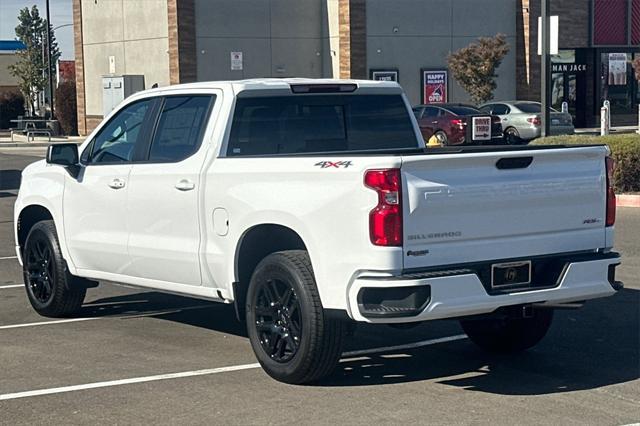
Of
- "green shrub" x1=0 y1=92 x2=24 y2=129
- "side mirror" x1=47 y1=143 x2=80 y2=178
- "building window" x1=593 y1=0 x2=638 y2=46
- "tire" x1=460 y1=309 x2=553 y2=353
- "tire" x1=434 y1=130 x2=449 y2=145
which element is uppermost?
"building window" x1=593 y1=0 x2=638 y2=46

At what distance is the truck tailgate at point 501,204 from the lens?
21.5 ft

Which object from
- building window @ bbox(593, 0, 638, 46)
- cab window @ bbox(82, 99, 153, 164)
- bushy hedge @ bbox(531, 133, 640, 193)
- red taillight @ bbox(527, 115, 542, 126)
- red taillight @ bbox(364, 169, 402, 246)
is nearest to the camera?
red taillight @ bbox(364, 169, 402, 246)

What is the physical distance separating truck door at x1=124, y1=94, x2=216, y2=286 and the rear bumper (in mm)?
1767

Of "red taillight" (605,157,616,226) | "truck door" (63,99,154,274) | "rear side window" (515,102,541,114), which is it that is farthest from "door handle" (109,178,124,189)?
"rear side window" (515,102,541,114)

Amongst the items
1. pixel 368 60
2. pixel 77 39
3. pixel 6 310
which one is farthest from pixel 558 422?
pixel 77 39

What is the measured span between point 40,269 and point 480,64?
3413 cm

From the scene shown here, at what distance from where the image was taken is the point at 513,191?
6922 mm

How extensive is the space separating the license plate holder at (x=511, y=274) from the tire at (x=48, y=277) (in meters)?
4.13

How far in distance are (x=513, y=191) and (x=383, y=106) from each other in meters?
1.97

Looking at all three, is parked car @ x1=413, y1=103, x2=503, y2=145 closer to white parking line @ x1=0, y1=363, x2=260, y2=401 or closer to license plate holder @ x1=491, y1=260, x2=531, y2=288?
white parking line @ x1=0, y1=363, x2=260, y2=401

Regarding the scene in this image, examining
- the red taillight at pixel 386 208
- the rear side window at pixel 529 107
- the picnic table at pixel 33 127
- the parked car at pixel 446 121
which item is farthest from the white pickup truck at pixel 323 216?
the picnic table at pixel 33 127

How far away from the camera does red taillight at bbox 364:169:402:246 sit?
21.2 ft

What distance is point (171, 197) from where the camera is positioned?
814cm

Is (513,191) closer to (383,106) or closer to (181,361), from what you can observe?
(383,106)
